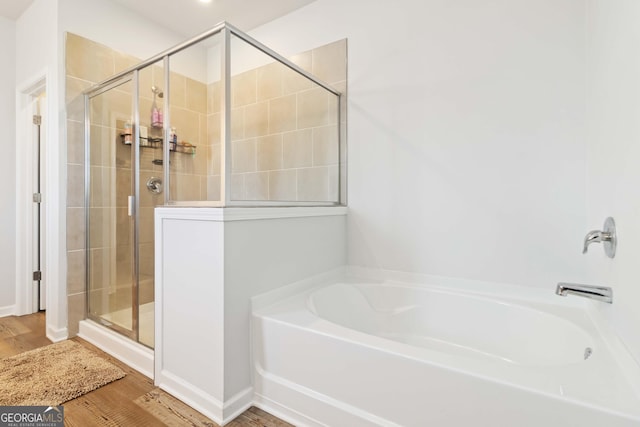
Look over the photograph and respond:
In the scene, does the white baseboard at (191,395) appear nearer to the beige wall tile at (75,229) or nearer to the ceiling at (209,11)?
the beige wall tile at (75,229)

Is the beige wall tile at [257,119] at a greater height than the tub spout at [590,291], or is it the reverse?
the beige wall tile at [257,119]

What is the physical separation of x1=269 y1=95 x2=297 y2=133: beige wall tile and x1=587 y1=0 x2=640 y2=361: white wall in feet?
5.79

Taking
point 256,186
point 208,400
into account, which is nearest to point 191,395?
point 208,400

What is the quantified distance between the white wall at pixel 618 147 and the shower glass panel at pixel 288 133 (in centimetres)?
143

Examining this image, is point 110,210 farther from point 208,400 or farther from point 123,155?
point 208,400

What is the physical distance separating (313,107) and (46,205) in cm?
218

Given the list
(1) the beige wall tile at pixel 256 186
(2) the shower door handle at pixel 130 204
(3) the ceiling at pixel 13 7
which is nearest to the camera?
(1) the beige wall tile at pixel 256 186

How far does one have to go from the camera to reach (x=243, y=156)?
77.8 inches

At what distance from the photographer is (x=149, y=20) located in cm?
265

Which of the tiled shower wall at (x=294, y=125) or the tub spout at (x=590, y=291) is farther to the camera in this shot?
the tiled shower wall at (x=294, y=125)

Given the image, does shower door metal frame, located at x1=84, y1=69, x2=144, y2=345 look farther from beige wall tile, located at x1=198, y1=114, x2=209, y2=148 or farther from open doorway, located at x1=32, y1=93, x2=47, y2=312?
open doorway, located at x1=32, y1=93, x2=47, y2=312

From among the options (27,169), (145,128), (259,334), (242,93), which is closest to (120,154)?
(145,128)

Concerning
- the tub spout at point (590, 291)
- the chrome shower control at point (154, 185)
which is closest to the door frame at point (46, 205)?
the chrome shower control at point (154, 185)

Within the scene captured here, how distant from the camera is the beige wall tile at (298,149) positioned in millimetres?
2391
